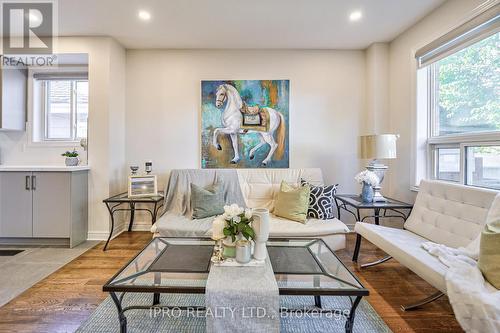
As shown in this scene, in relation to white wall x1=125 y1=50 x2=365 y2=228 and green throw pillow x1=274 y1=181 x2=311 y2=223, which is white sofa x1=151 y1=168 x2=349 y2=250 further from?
white wall x1=125 y1=50 x2=365 y2=228

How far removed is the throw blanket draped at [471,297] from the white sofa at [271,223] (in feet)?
3.66

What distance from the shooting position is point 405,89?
313 cm

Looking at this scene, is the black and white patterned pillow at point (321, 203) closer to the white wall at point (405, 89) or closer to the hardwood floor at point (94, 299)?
the hardwood floor at point (94, 299)

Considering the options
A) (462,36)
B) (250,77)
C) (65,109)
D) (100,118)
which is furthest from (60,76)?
(462,36)

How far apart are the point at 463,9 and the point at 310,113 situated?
1.82m

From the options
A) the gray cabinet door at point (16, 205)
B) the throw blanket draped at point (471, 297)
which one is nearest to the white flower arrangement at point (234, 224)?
the throw blanket draped at point (471, 297)

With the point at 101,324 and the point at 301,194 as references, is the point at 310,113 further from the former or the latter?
the point at 101,324

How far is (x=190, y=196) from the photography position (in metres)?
3.09

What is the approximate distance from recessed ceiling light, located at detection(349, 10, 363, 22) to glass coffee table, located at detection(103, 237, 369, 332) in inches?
94.5

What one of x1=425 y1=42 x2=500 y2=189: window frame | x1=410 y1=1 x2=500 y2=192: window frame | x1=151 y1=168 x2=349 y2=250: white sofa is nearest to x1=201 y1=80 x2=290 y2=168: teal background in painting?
x1=151 y1=168 x2=349 y2=250: white sofa

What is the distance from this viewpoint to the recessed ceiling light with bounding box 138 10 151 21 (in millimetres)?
2720

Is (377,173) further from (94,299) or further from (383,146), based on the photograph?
(94,299)

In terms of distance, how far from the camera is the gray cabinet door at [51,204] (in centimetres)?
303

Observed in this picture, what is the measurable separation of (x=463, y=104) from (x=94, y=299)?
143 inches
